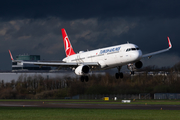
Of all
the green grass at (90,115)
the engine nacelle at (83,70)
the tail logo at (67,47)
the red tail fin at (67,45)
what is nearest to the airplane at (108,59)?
the engine nacelle at (83,70)

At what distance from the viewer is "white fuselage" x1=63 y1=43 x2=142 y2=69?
61125 millimetres

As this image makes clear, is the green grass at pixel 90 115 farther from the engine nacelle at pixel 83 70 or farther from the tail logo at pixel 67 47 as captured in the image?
the tail logo at pixel 67 47

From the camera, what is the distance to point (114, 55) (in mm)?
64062

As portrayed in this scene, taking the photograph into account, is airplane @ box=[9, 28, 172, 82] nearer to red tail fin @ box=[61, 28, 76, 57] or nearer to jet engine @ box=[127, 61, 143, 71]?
jet engine @ box=[127, 61, 143, 71]

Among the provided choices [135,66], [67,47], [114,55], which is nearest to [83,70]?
[114,55]

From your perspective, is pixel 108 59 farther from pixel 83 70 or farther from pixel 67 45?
pixel 67 45

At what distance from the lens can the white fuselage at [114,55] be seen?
201 feet

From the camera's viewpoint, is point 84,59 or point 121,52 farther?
point 84,59

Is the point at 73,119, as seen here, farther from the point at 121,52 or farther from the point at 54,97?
the point at 54,97

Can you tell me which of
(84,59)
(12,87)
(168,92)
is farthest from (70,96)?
(84,59)

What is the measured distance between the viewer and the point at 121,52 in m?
62.9

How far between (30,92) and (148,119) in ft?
312

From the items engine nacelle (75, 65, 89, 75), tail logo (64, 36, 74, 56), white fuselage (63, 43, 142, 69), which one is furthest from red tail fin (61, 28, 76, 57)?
engine nacelle (75, 65, 89, 75)

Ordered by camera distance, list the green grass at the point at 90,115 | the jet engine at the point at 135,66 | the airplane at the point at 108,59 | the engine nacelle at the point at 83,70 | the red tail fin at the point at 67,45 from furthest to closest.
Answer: the red tail fin at the point at 67,45
the engine nacelle at the point at 83,70
the jet engine at the point at 135,66
the airplane at the point at 108,59
the green grass at the point at 90,115
